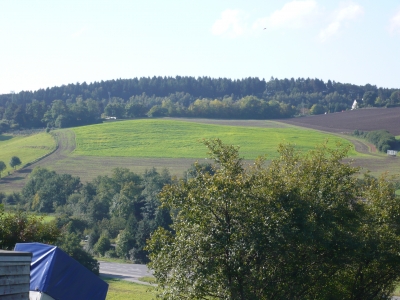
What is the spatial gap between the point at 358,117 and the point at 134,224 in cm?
4890

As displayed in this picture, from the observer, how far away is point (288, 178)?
1430 centimetres

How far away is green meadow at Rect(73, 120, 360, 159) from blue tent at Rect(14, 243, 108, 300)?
204 feet

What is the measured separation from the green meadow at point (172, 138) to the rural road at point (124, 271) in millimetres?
30252

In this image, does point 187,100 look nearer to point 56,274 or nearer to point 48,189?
point 48,189

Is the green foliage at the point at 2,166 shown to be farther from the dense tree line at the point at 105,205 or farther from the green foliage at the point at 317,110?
the green foliage at the point at 317,110

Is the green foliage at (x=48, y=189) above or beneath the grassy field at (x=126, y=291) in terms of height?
beneath

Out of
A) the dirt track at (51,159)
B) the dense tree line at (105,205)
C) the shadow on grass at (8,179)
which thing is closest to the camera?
the dense tree line at (105,205)

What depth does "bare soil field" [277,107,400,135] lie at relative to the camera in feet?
268

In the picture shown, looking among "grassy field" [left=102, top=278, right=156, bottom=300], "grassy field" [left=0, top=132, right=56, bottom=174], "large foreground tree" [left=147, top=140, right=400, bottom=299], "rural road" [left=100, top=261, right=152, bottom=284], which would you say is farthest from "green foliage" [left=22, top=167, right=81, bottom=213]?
"large foreground tree" [left=147, top=140, right=400, bottom=299]

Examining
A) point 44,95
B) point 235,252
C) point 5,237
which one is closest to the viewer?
point 235,252

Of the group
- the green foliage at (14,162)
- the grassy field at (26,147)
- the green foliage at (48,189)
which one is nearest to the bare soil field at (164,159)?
the green foliage at (48,189)

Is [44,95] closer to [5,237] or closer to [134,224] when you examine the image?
[134,224]

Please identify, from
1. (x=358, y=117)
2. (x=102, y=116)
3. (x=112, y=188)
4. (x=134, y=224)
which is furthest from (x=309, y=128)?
(x=102, y=116)

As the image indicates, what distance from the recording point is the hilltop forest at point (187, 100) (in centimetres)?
11944
